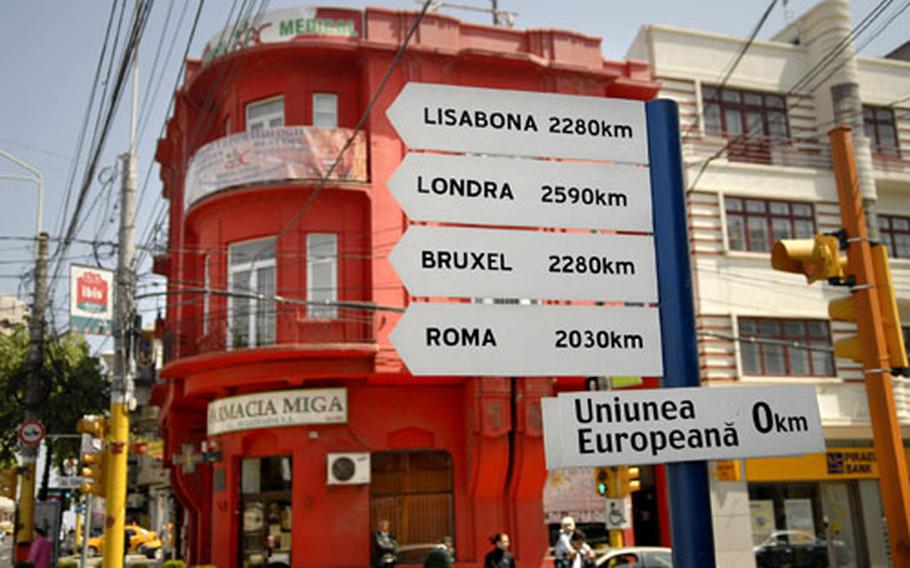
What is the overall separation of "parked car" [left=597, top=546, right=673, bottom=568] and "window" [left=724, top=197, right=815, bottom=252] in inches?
421

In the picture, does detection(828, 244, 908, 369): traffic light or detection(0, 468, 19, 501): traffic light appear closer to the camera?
detection(828, 244, 908, 369): traffic light

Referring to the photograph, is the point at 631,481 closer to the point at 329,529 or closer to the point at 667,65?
the point at 329,529

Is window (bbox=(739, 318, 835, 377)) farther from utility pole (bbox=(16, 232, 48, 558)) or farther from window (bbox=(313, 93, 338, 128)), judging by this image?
utility pole (bbox=(16, 232, 48, 558))

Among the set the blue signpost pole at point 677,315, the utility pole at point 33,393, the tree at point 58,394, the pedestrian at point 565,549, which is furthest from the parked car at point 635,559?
the tree at point 58,394

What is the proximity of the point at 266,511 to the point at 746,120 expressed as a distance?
1635 centimetres

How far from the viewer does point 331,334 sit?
20.3 m

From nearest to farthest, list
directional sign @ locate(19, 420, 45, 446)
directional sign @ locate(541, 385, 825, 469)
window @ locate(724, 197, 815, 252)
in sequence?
directional sign @ locate(541, 385, 825, 469) → directional sign @ locate(19, 420, 45, 446) → window @ locate(724, 197, 815, 252)

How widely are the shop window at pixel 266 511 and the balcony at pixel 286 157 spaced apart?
252 inches

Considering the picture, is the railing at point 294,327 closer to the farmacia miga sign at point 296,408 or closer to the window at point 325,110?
the farmacia miga sign at point 296,408

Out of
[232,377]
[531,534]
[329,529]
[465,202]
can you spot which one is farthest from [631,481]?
[465,202]

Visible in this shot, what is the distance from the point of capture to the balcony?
2073 centimetres

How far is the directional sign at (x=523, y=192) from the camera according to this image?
421cm

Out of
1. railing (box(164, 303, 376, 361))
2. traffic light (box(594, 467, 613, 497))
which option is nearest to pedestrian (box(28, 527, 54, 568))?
railing (box(164, 303, 376, 361))

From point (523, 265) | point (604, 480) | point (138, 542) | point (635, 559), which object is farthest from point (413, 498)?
point (138, 542)
